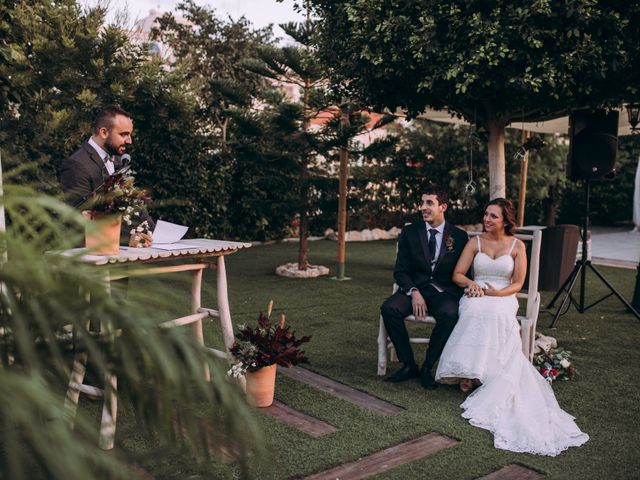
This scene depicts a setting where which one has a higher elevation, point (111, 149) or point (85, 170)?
point (111, 149)

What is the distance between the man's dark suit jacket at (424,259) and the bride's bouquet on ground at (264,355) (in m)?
1.11

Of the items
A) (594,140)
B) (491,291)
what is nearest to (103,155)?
(491,291)

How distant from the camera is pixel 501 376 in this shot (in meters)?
3.66

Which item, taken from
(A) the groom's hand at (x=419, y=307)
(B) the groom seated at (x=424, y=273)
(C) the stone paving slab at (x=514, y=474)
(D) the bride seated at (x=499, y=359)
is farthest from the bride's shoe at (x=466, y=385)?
(C) the stone paving slab at (x=514, y=474)

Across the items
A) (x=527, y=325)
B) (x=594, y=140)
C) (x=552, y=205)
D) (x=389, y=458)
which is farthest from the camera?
(x=552, y=205)

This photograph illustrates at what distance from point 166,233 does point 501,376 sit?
2100 millimetres

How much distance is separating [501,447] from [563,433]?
39 cm

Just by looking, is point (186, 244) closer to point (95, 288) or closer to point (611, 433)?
point (611, 433)

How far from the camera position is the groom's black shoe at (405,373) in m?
4.05

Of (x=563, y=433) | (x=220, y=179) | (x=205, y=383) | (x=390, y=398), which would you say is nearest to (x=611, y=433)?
(x=563, y=433)

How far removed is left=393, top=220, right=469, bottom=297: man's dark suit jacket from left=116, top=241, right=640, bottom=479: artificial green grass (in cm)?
66

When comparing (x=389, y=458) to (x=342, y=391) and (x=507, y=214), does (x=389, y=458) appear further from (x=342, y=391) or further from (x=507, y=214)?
(x=507, y=214)

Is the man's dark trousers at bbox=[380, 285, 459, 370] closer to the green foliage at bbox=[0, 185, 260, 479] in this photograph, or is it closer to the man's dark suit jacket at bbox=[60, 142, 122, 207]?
the man's dark suit jacket at bbox=[60, 142, 122, 207]

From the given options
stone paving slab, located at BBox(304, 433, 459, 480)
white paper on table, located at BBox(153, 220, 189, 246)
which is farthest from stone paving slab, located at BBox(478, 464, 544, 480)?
white paper on table, located at BBox(153, 220, 189, 246)
